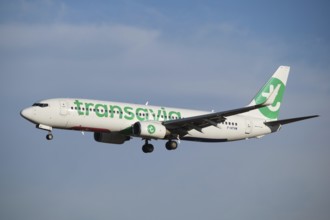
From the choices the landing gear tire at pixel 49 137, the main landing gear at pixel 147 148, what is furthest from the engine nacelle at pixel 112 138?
the landing gear tire at pixel 49 137

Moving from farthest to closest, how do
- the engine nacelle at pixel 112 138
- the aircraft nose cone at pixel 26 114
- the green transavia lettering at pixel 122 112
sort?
the engine nacelle at pixel 112 138, the green transavia lettering at pixel 122 112, the aircraft nose cone at pixel 26 114

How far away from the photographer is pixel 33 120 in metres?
66.4

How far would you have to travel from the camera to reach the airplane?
218 feet

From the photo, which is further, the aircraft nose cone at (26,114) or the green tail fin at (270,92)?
the green tail fin at (270,92)

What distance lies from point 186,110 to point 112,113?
29.9ft

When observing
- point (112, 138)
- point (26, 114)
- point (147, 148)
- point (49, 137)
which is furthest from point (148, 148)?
point (26, 114)

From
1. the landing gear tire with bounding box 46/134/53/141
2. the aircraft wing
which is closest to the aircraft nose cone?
the landing gear tire with bounding box 46/134/53/141

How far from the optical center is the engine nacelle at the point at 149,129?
222 feet

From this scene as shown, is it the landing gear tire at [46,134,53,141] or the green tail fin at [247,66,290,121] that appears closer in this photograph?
the landing gear tire at [46,134,53,141]

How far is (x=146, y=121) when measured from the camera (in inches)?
2721

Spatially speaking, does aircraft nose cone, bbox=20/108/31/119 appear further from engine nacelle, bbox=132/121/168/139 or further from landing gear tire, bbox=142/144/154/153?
landing gear tire, bbox=142/144/154/153

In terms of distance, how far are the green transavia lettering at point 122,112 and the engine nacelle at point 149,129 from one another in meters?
1.38

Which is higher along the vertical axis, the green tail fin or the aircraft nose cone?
the green tail fin

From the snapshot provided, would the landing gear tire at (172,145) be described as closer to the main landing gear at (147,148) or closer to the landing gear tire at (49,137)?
the main landing gear at (147,148)
